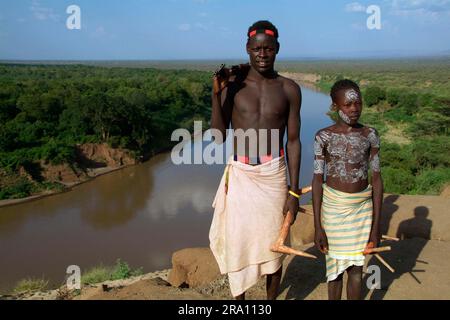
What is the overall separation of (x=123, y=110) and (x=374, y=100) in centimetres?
1811

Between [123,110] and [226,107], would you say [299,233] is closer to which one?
[226,107]

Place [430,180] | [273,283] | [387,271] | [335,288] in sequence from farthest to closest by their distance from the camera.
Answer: [430,180], [387,271], [273,283], [335,288]

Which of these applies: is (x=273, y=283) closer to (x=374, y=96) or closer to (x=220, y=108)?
(x=220, y=108)

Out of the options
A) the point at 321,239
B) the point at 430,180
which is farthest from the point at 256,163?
the point at 430,180

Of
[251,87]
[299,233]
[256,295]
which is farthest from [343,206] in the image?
[299,233]

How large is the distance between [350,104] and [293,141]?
15.4 inches

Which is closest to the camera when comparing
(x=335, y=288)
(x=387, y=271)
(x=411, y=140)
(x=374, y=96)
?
(x=335, y=288)

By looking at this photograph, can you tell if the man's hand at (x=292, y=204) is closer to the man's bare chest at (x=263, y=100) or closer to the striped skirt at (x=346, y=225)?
the striped skirt at (x=346, y=225)

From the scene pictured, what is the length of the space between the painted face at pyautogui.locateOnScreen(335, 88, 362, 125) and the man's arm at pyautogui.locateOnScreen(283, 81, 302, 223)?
251mm

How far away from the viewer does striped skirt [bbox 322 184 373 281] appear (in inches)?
101

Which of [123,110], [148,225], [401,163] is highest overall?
[123,110]

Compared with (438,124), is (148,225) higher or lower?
lower

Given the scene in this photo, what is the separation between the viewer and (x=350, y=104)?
2484 millimetres

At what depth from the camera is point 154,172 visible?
19.0 meters
